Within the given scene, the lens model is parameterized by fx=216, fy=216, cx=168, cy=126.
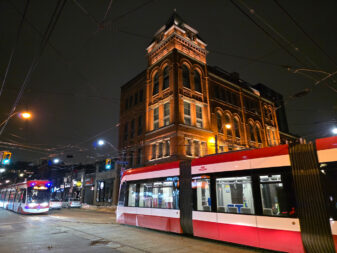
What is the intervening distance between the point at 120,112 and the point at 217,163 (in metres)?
27.4

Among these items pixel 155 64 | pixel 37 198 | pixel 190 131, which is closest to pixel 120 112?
pixel 155 64

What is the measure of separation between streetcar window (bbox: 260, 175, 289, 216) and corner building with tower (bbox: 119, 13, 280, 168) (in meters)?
15.1

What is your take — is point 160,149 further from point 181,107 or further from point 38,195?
point 38,195

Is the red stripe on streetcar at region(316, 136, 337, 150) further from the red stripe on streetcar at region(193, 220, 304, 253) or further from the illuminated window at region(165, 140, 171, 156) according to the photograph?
the illuminated window at region(165, 140, 171, 156)

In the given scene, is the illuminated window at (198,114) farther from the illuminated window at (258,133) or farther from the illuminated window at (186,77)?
the illuminated window at (258,133)

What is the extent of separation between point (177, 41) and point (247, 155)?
2273 centimetres

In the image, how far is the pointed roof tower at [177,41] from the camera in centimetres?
2719

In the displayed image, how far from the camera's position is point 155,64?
94.1ft

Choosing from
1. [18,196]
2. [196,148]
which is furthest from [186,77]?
[18,196]

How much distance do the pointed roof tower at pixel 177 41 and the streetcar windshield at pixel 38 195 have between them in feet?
65.7

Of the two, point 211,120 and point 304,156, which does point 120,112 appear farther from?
point 304,156

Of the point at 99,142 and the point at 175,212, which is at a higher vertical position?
the point at 99,142

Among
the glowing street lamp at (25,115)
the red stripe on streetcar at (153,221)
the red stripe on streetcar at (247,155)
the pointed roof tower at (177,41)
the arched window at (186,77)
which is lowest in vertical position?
the red stripe on streetcar at (153,221)

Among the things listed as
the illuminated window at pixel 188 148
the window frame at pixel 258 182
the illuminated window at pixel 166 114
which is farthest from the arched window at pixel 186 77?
the window frame at pixel 258 182
